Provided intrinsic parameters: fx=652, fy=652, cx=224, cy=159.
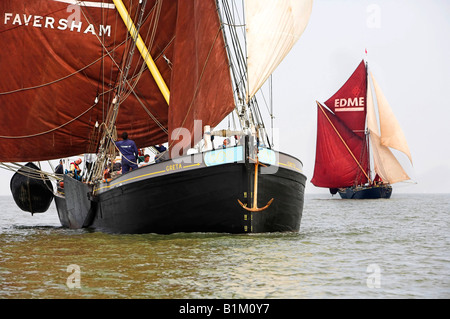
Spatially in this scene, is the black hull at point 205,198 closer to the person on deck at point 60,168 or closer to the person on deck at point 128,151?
the person on deck at point 128,151

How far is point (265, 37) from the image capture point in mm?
17734

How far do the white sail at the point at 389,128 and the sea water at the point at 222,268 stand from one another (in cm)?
6103

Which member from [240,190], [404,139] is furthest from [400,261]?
[404,139]

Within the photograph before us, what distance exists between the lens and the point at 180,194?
16.5m

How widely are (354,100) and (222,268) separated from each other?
2705 inches

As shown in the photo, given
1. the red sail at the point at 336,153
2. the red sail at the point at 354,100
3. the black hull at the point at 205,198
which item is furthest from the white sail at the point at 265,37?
the red sail at the point at 354,100

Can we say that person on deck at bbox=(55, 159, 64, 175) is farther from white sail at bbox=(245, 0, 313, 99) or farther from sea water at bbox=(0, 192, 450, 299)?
white sail at bbox=(245, 0, 313, 99)

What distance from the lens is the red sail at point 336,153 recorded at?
72125 millimetres

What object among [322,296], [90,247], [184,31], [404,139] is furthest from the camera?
[404,139]

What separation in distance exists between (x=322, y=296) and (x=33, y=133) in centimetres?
1947

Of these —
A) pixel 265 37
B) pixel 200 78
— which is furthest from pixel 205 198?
pixel 265 37

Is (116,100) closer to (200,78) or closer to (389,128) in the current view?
(200,78)
